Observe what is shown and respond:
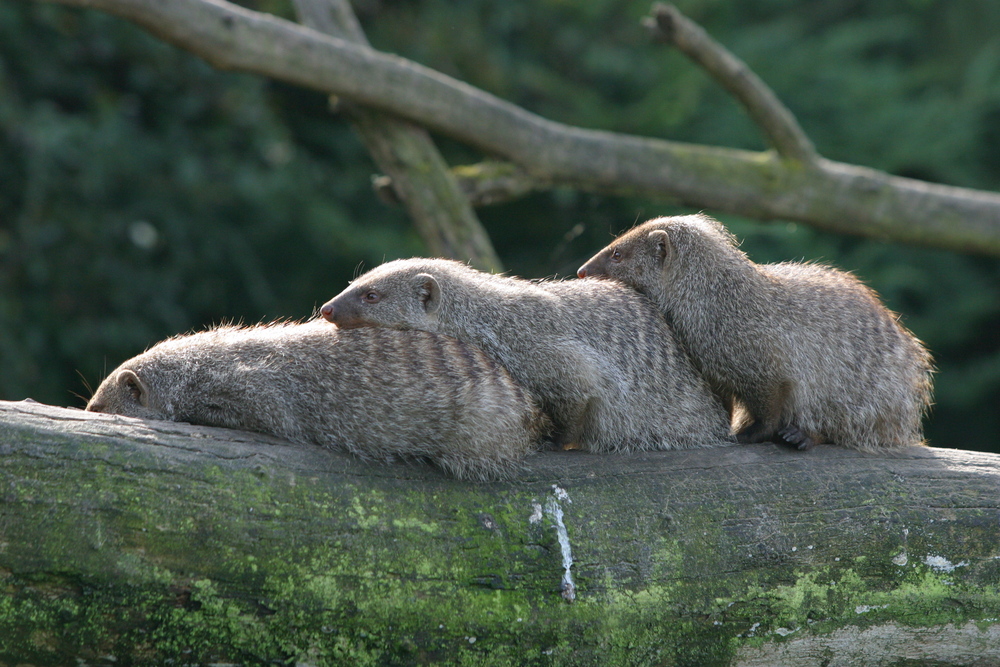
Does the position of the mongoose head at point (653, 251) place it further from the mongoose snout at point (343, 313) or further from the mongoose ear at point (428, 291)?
the mongoose snout at point (343, 313)

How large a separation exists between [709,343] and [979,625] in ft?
4.46

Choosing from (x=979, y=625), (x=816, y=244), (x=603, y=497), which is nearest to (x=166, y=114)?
(x=816, y=244)

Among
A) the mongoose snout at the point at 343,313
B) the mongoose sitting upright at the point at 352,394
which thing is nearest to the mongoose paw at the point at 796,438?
the mongoose sitting upright at the point at 352,394

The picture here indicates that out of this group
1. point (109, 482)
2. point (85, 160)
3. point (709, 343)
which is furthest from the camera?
point (85, 160)

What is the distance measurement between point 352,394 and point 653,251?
1477 mm

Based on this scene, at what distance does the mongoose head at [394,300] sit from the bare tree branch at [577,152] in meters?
1.90

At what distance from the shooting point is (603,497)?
10.7 ft

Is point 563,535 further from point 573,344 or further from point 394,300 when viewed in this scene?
point 394,300

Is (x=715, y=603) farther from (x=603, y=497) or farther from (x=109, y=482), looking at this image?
(x=109, y=482)

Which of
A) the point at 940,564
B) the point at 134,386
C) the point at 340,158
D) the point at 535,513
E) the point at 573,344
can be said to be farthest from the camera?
the point at 340,158

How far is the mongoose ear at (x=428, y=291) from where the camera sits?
12.6 ft

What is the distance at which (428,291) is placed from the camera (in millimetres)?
3873

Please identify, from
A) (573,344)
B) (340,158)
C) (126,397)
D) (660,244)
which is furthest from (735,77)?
(340,158)

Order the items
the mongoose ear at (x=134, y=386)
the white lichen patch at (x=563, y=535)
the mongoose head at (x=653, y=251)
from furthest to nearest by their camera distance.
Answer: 1. the mongoose head at (x=653, y=251)
2. the mongoose ear at (x=134, y=386)
3. the white lichen patch at (x=563, y=535)
